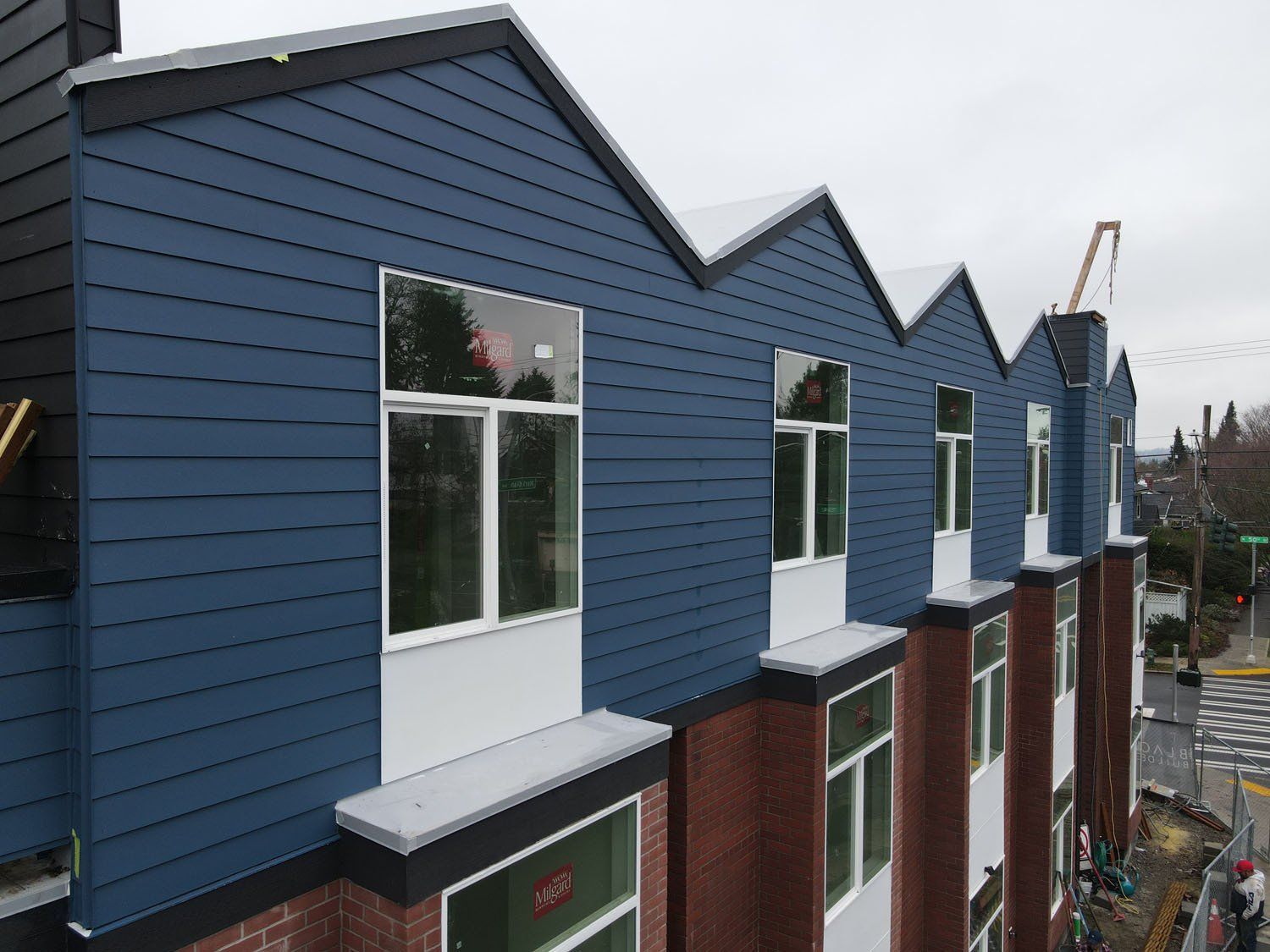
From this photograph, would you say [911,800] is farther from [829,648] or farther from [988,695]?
[829,648]

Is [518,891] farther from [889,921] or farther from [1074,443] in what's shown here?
[1074,443]

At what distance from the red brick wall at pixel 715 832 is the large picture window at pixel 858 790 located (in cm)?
72

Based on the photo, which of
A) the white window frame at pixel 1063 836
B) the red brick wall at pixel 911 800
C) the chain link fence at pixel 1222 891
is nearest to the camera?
the red brick wall at pixel 911 800

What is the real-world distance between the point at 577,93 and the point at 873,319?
4732 millimetres

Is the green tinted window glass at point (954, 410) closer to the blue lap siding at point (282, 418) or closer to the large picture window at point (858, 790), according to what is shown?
the large picture window at point (858, 790)

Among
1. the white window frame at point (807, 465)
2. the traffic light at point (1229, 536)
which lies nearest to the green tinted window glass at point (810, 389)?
the white window frame at point (807, 465)

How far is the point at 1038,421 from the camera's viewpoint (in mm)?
13664

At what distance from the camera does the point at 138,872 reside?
292 cm

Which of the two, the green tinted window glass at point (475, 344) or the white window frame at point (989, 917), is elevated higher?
the green tinted window glass at point (475, 344)

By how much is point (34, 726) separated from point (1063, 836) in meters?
16.9

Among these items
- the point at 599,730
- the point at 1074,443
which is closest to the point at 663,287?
the point at 599,730

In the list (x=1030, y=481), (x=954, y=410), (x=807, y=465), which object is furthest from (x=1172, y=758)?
(x=807, y=465)

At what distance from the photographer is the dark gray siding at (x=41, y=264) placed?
2.91 m

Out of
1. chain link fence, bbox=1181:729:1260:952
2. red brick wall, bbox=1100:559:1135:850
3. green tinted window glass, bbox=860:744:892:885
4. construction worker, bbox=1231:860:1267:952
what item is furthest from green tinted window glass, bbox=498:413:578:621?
construction worker, bbox=1231:860:1267:952
